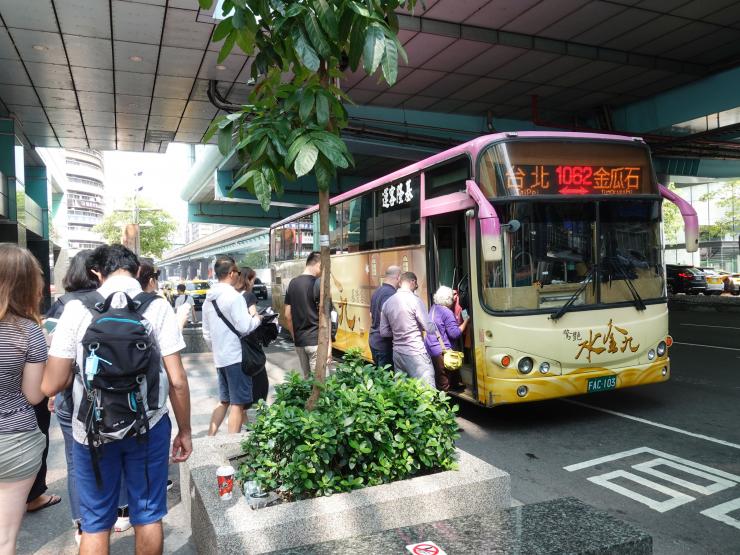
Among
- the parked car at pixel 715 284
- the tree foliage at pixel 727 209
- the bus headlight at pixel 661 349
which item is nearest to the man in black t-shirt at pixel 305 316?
the bus headlight at pixel 661 349

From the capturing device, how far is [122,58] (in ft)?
39.3

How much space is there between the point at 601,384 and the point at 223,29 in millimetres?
5543

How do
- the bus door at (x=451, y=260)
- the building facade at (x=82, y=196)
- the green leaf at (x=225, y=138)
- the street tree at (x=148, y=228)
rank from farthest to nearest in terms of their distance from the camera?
1. the building facade at (x=82, y=196)
2. the street tree at (x=148, y=228)
3. the bus door at (x=451, y=260)
4. the green leaf at (x=225, y=138)

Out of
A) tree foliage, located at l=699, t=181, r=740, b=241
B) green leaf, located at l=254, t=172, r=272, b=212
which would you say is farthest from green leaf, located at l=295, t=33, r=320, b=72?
tree foliage, located at l=699, t=181, r=740, b=241

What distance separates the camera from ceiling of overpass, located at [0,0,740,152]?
1065 centimetres

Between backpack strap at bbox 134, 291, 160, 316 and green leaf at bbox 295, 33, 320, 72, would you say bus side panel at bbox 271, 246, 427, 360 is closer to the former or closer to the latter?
green leaf at bbox 295, 33, 320, 72

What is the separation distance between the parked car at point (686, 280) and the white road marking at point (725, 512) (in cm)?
2597

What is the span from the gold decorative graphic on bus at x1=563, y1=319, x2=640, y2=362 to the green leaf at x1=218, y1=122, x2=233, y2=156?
4.49 m

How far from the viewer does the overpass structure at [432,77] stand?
11.1m

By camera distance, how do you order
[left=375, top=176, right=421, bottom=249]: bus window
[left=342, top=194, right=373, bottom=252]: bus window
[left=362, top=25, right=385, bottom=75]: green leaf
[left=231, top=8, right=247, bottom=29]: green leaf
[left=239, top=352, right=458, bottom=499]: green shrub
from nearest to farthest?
[left=362, top=25, right=385, bottom=75]: green leaf → [left=231, top=8, right=247, bottom=29]: green leaf → [left=239, top=352, right=458, bottom=499]: green shrub → [left=375, top=176, right=421, bottom=249]: bus window → [left=342, top=194, right=373, bottom=252]: bus window

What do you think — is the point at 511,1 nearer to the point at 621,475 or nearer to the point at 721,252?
the point at 621,475

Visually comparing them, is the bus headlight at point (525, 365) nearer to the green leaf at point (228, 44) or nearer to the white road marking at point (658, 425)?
the white road marking at point (658, 425)

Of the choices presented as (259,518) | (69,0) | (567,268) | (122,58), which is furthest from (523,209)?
(122,58)

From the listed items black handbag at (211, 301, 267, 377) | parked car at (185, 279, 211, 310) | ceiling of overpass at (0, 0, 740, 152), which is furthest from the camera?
parked car at (185, 279, 211, 310)
